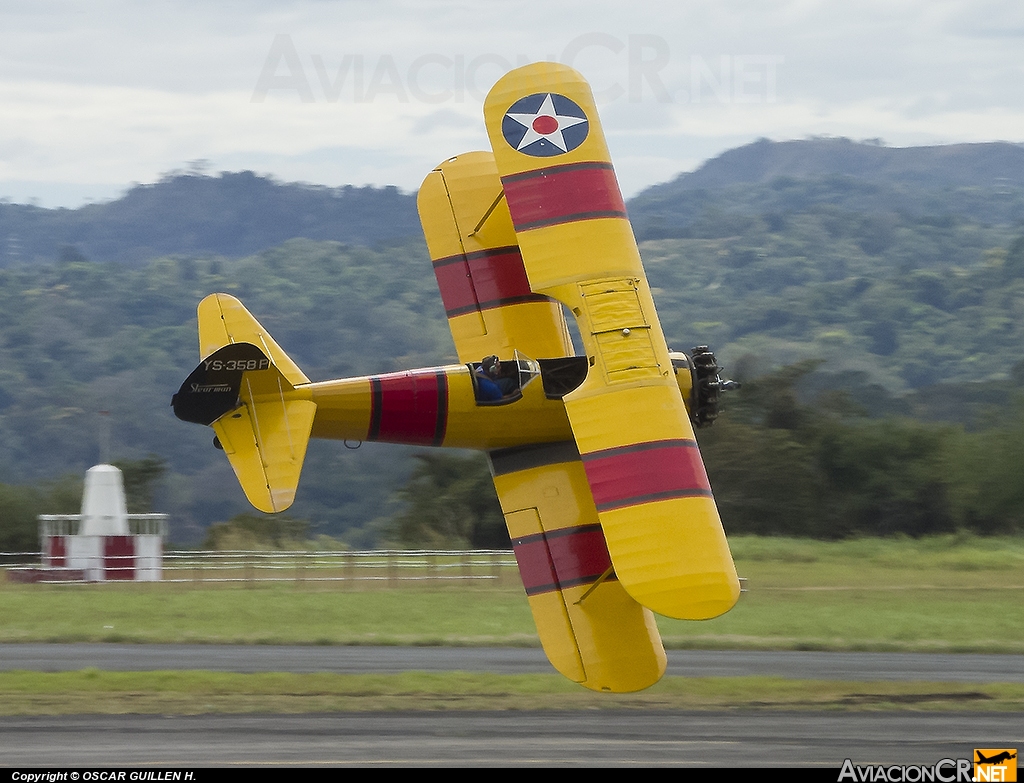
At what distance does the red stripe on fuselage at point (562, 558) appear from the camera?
15.3 meters

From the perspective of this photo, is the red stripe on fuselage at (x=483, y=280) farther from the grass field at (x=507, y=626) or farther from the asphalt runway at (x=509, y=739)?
the asphalt runway at (x=509, y=739)

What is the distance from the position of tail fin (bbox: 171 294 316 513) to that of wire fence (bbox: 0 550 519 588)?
1125cm

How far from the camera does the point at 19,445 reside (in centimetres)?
8062

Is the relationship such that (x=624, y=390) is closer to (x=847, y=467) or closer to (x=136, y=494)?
(x=847, y=467)

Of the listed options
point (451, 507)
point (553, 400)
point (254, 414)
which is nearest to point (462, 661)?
point (553, 400)

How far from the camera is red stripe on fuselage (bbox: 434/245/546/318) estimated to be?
17.0m

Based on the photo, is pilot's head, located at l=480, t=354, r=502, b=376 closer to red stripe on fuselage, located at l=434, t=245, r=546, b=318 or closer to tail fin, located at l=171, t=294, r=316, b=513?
red stripe on fuselage, located at l=434, t=245, r=546, b=318

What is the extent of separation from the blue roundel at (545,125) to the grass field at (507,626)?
653 centimetres

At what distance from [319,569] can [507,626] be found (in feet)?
28.4

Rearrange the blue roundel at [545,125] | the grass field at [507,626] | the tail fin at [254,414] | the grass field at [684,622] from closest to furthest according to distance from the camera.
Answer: the tail fin at [254,414] < the blue roundel at [545,125] < the grass field at [507,626] < the grass field at [684,622]

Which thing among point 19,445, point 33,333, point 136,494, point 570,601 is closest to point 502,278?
point 570,601

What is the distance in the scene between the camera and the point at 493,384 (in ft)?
51.1

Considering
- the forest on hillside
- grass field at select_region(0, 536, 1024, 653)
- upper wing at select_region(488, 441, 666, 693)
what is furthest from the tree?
upper wing at select_region(488, 441, 666, 693)

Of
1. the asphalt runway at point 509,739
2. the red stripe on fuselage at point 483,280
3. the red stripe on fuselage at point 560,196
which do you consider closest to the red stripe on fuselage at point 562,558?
the asphalt runway at point 509,739
